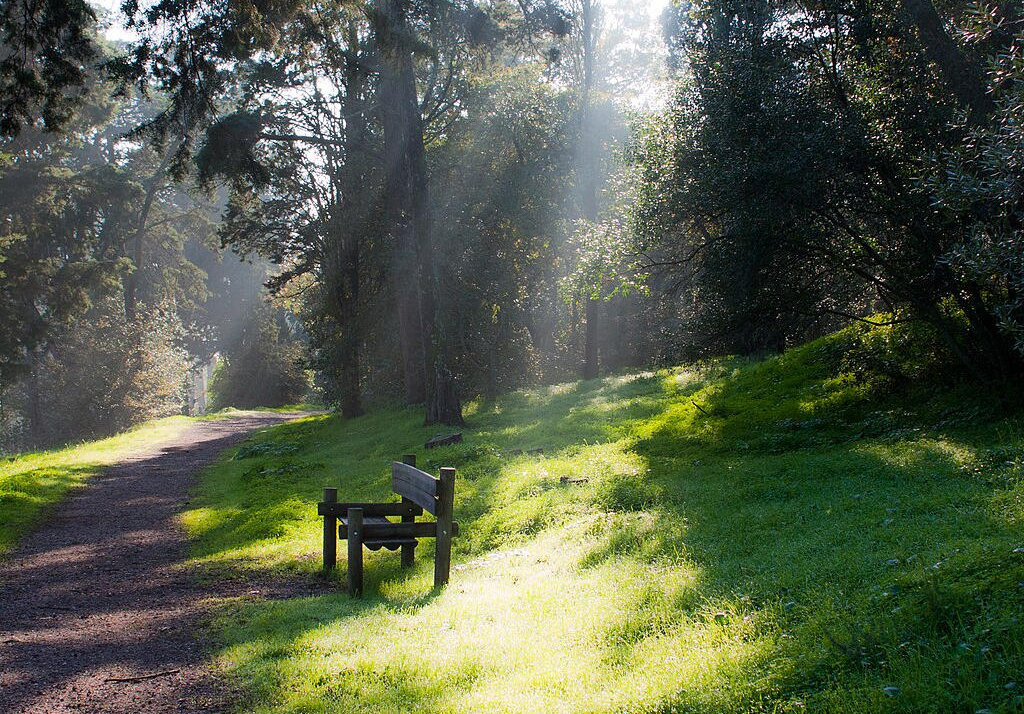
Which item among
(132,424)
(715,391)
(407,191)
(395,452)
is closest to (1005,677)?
(715,391)

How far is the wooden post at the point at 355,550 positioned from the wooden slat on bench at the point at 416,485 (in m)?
0.76

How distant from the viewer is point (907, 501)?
289 inches

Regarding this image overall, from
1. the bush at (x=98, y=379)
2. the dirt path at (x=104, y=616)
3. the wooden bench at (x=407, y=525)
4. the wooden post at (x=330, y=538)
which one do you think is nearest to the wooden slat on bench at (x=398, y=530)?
the wooden bench at (x=407, y=525)

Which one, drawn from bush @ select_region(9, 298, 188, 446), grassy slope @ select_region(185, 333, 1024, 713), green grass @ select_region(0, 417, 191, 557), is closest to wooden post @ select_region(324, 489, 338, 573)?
grassy slope @ select_region(185, 333, 1024, 713)

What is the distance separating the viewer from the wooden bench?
26.9ft

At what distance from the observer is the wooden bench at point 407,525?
8.20m

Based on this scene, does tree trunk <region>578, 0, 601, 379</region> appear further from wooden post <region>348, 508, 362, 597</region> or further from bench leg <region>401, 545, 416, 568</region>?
wooden post <region>348, 508, 362, 597</region>

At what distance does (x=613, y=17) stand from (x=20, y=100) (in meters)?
38.1

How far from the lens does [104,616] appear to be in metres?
8.09

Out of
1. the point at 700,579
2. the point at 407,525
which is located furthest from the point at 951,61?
the point at 407,525

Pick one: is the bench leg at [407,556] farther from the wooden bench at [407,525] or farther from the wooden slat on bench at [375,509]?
the wooden slat on bench at [375,509]

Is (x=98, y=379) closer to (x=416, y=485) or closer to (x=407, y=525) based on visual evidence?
(x=416, y=485)

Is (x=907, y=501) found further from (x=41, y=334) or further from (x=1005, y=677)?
(x=41, y=334)

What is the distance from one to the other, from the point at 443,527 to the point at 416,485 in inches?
37.3
